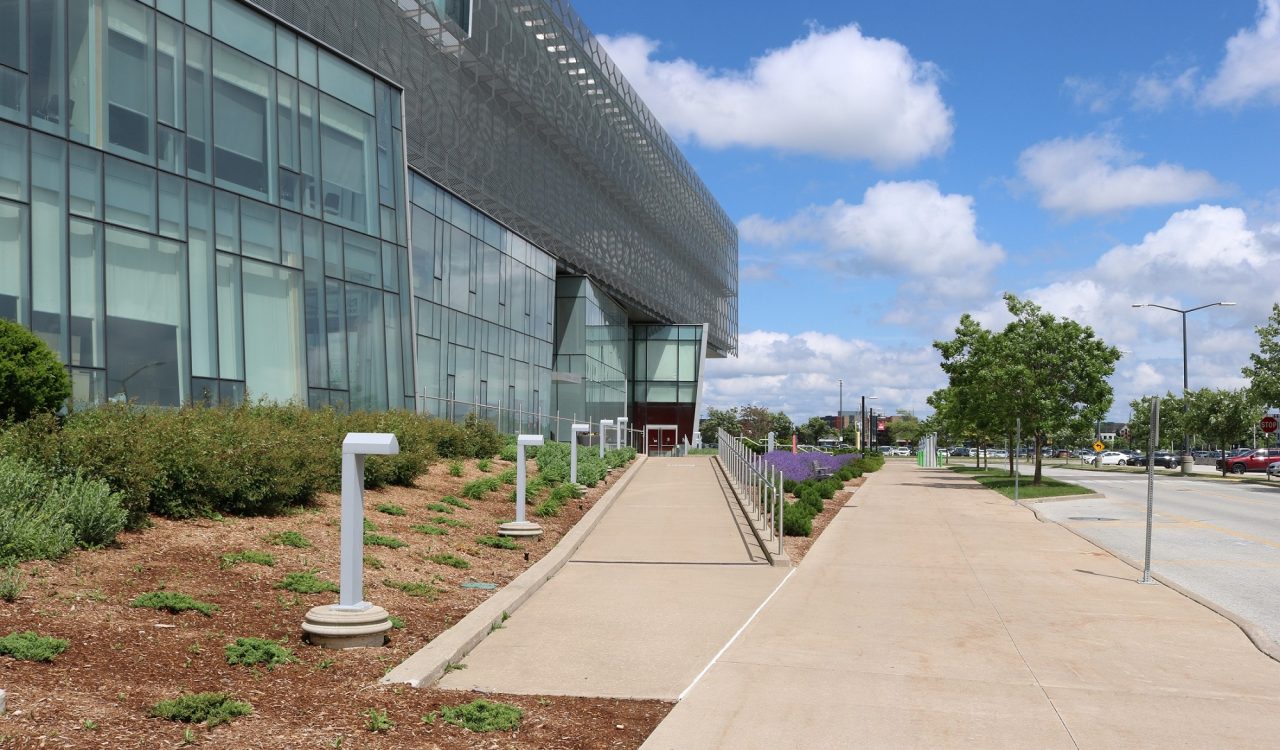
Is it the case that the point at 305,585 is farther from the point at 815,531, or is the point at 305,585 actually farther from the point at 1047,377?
the point at 1047,377

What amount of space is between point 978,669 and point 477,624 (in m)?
3.96

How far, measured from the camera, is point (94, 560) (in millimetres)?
8594

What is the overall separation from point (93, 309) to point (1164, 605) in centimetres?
1604

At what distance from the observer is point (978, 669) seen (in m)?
8.03

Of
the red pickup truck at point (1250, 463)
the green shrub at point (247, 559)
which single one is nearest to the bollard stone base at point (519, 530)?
the green shrub at point (247, 559)

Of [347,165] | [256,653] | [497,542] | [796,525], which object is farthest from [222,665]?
[347,165]

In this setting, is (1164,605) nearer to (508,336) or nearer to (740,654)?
(740,654)

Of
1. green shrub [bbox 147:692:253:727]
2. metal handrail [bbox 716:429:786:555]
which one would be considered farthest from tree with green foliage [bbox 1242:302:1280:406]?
green shrub [bbox 147:692:253:727]

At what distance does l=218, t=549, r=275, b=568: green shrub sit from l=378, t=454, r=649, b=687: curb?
6.42 ft

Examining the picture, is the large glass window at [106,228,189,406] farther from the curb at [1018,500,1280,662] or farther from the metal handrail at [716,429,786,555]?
the curb at [1018,500,1280,662]

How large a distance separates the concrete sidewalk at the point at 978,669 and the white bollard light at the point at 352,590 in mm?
2430

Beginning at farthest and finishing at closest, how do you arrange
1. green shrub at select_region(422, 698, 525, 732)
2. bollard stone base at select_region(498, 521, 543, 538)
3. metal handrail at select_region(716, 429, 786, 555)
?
metal handrail at select_region(716, 429, 786, 555)
bollard stone base at select_region(498, 521, 543, 538)
green shrub at select_region(422, 698, 525, 732)

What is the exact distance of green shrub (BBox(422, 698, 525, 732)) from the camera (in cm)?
601

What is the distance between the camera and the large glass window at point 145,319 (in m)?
17.5
